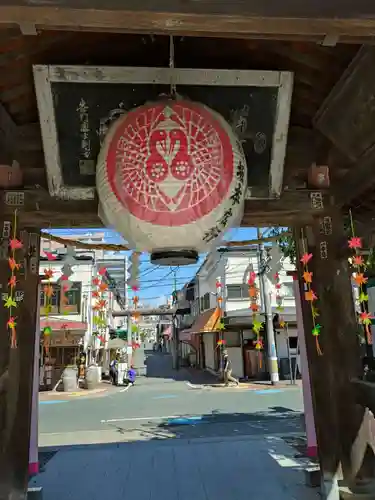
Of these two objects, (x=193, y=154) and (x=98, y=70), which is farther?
(x=98, y=70)

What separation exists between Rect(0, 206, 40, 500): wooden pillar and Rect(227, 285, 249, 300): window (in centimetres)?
2017

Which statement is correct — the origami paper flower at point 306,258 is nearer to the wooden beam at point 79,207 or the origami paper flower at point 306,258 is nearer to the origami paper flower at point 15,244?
the wooden beam at point 79,207

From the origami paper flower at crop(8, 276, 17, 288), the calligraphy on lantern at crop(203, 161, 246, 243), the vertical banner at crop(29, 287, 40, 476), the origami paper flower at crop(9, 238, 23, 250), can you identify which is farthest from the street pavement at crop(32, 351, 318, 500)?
the calligraphy on lantern at crop(203, 161, 246, 243)

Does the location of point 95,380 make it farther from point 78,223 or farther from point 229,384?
point 78,223

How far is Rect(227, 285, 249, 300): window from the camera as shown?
78.5 ft

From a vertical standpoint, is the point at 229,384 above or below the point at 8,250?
below

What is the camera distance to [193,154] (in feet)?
8.20

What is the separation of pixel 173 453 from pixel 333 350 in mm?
4684

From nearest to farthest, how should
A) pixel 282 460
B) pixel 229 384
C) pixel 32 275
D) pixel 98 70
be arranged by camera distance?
pixel 98 70
pixel 32 275
pixel 282 460
pixel 229 384

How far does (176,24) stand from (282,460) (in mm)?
6932

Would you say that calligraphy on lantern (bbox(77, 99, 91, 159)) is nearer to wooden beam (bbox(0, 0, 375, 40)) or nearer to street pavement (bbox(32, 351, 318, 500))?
wooden beam (bbox(0, 0, 375, 40))

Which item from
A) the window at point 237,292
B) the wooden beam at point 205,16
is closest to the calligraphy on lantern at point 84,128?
the wooden beam at point 205,16

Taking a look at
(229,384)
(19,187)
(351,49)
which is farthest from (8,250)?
(229,384)

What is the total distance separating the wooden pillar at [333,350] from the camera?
156 inches
